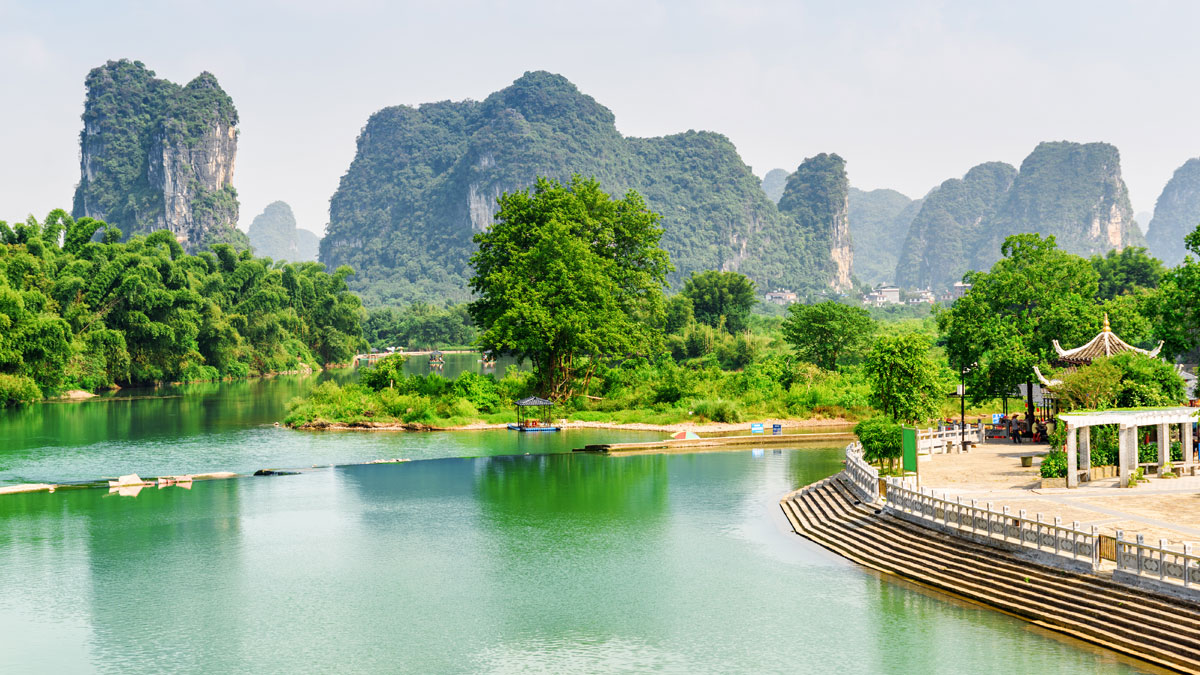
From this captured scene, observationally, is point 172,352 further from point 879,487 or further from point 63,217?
point 879,487

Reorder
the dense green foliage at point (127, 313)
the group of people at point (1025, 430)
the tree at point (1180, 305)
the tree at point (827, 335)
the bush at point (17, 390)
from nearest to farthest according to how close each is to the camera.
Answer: the tree at point (1180, 305) → the group of people at point (1025, 430) → the bush at point (17, 390) → the tree at point (827, 335) → the dense green foliage at point (127, 313)

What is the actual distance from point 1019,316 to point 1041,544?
81.4ft

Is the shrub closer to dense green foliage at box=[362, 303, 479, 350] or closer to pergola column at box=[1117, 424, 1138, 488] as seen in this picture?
pergola column at box=[1117, 424, 1138, 488]

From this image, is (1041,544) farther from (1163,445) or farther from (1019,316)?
(1019,316)

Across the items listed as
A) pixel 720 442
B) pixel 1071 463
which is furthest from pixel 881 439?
pixel 720 442

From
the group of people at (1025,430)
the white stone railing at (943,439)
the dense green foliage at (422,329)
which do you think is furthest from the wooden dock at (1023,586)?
the dense green foliage at (422,329)

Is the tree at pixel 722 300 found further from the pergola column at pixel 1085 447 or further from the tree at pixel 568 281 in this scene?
the pergola column at pixel 1085 447

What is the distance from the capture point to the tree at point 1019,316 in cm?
4341

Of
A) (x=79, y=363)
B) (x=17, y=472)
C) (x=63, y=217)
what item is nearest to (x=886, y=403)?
(x=17, y=472)

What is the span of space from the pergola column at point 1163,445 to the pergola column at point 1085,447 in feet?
8.24

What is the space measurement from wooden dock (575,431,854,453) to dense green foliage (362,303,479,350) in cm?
11602

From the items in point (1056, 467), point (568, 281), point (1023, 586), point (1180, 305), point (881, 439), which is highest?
point (568, 281)

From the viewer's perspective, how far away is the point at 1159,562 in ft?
65.9

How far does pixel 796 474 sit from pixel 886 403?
466 cm
